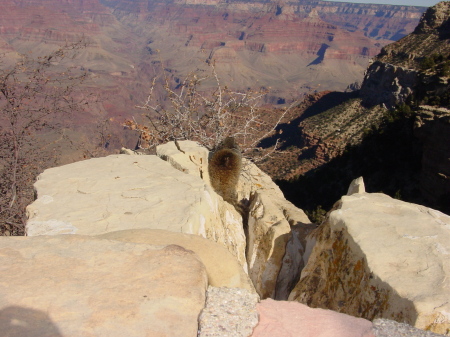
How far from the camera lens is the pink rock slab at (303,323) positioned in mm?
2014

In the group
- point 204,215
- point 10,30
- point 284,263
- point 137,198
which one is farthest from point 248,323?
point 10,30

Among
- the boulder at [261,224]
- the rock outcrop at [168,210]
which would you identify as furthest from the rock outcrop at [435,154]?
the rock outcrop at [168,210]

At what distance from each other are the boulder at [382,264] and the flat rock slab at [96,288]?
1738mm

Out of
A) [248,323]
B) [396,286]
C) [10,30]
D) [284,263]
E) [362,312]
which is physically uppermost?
[248,323]

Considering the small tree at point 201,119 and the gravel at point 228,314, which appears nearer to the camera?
the gravel at point 228,314

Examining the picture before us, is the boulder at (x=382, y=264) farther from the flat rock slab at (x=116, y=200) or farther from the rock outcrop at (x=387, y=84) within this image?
the rock outcrop at (x=387, y=84)

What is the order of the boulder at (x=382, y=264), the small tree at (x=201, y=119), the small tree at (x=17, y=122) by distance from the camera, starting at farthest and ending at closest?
the small tree at (x=201, y=119)
the small tree at (x=17, y=122)
the boulder at (x=382, y=264)

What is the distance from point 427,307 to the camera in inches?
108

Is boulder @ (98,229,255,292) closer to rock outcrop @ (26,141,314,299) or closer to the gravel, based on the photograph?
rock outcrop @ (26,141,314,299)

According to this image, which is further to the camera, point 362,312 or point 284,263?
point 284,263

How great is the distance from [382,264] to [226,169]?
3.07 m

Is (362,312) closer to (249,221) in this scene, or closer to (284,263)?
(284,263)

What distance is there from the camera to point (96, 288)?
6.95 ft

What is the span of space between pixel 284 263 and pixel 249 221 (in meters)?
1.04
